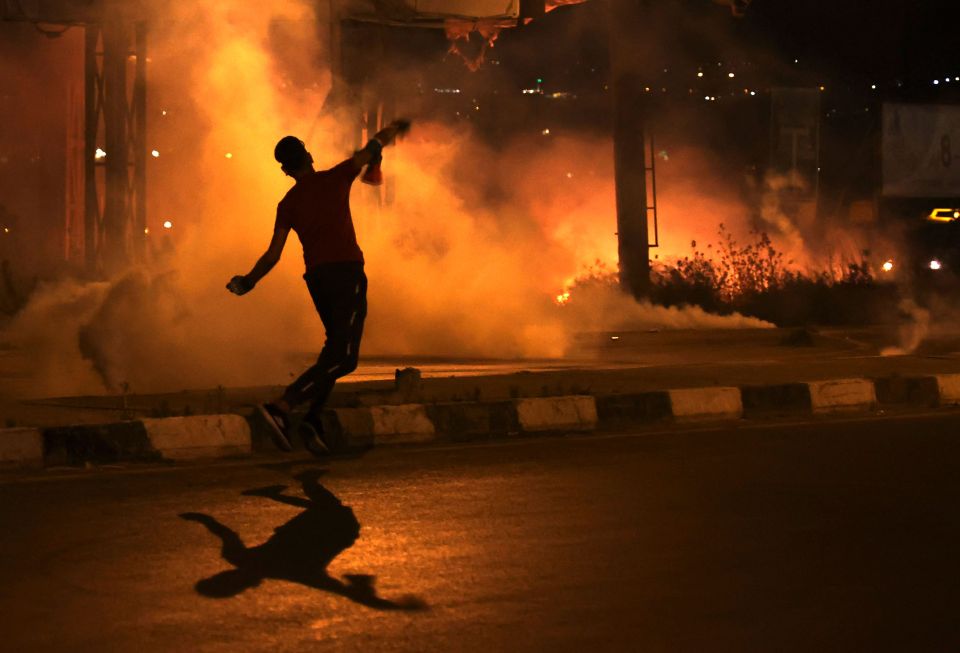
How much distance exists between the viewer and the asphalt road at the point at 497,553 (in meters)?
3.83

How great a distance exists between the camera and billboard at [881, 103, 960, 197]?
36.0 meters

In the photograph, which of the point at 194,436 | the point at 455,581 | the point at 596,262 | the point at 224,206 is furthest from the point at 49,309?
the point at 596,262

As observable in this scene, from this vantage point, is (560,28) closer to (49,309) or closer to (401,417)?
(49,309)

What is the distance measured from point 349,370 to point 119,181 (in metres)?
22.6

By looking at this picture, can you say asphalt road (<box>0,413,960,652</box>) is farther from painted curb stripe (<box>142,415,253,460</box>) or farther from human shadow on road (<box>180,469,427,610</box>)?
painted curb stripe (<box>142,415,253,460</box>)

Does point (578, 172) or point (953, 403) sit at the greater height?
point (578, 172)

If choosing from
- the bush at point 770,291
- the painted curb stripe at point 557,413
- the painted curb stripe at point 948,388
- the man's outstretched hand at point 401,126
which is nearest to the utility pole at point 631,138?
the bush at point 770,291

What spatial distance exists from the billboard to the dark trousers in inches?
1237

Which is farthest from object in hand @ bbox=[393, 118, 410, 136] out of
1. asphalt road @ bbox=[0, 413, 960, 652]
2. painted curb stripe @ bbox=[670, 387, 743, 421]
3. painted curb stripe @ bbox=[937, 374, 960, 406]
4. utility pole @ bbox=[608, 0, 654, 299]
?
utility pole @ bbox=[608, 0, 654, 299]

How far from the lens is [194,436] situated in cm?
724

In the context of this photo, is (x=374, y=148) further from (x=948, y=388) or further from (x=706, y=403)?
(x=948, y=388)

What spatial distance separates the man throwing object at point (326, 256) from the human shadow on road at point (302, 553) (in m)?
0.79

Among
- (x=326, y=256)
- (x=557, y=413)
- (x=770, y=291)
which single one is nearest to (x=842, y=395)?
(x=557, y=413)

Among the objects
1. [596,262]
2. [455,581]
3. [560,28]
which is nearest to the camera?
[455,581]
